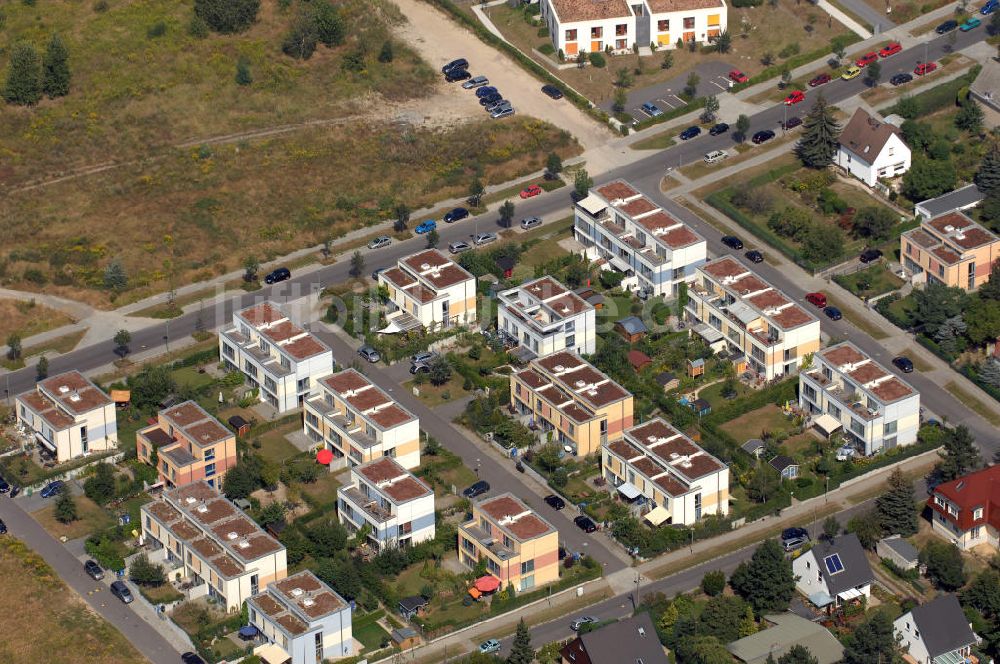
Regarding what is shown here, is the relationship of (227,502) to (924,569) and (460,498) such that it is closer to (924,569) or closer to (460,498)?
(460,498)

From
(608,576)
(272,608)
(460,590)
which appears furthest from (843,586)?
(272,608)

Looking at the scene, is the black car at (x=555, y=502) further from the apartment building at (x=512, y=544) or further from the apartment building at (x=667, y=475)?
the apartment building at (x=512, y=544)

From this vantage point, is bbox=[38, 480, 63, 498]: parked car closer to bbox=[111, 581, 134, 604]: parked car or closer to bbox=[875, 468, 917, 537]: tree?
bbox=[111, 581, 134, 604]: parked car

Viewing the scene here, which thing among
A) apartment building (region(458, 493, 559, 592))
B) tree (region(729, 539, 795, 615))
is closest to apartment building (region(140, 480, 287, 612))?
apartment building (region(458, 493, 559, 592))

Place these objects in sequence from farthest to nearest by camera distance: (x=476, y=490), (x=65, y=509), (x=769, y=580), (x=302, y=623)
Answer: (x=476, y=490), (x=65, y=509), (x=769, y=580), (x=302, y=623)

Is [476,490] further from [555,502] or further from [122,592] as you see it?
[122,592]

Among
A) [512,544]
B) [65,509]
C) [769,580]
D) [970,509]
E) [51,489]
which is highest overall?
[970,509]

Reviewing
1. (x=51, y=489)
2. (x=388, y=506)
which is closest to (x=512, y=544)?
(x=388, y=506)
